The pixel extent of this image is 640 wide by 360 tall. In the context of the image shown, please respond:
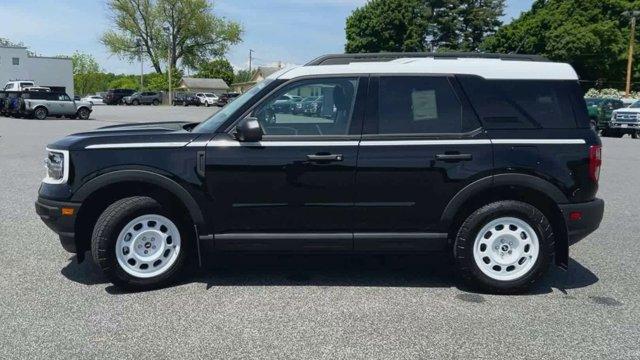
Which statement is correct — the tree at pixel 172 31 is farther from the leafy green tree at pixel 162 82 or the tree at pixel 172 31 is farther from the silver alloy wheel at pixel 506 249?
the silver alloy wheel at pixel 506 249

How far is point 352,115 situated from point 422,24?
64.9 metres

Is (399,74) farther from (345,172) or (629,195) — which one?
(629,195)

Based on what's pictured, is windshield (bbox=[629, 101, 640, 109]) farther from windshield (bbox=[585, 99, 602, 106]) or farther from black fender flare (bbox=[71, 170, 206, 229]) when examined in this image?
black fender flare (bbox=[71, 170, 206, 229])

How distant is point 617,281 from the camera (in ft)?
17.4

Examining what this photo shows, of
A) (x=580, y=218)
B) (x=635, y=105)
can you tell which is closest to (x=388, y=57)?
(x=580, y=218)

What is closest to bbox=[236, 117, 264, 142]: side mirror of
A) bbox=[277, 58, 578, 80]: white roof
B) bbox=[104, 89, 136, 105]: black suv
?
bbox=[277, 58, 578, 80]: white roof

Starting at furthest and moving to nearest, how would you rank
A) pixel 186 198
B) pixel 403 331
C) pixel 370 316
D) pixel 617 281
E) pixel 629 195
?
pixel 629 195 → pixel 617 281 → pixel 186 198 → pixel 370 316 → pixel 403 331

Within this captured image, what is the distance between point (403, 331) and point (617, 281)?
2.38 m

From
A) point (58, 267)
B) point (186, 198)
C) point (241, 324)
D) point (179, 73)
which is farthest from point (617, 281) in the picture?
point (179, 73)

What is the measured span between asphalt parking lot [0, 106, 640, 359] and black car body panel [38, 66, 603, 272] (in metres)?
0.44

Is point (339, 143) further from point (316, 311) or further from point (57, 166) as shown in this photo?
point (57, 166)

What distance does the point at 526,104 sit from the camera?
193 inches

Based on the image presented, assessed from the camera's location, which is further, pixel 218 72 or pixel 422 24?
pixel 218 72

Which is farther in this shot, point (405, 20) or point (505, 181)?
point (405, 20)
